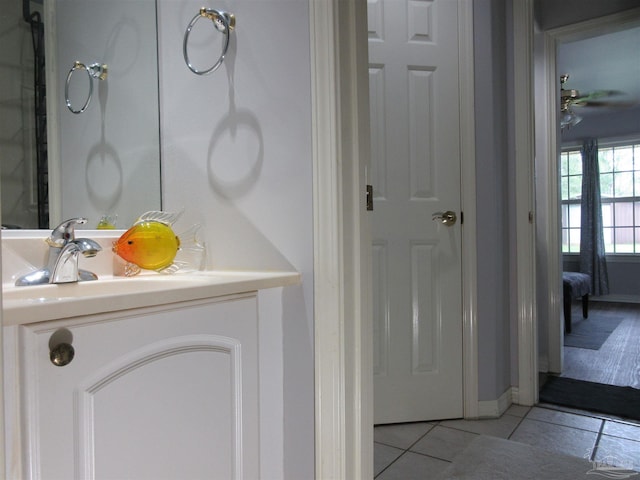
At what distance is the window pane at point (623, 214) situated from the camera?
6.18 meters

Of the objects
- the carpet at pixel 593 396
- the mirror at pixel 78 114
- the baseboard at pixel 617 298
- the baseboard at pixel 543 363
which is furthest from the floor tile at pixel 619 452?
the baseboard at pixel 617 298

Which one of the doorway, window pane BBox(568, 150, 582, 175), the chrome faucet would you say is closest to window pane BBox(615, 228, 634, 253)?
window pane BBox(568, 150, 582, 175)

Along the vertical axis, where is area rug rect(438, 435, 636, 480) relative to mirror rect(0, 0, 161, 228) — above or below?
below

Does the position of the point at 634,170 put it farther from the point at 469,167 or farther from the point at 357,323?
the point at 357,323

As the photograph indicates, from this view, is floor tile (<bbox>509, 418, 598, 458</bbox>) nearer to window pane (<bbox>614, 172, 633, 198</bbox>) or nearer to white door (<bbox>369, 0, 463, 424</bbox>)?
white door (<bbox>369, 0, 463, 424</bbox>)

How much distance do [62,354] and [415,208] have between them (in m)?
1.73

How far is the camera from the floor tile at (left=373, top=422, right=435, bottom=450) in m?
2.00

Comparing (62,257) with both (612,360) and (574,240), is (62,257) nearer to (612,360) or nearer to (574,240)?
(612,360)

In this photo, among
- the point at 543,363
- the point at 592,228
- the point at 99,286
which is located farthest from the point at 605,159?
the point at 99,286

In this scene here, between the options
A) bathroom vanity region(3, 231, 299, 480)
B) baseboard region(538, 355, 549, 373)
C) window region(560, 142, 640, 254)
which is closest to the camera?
bathroom vanity region(3, 231, 299, 480)

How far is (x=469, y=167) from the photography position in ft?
7.29

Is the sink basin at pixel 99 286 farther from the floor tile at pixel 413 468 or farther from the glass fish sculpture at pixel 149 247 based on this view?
the floor tile at pixel 413 468

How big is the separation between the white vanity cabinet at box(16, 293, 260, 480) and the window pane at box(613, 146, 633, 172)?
6.65 meters

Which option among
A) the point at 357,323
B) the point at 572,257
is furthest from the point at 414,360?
the point at 572,257
